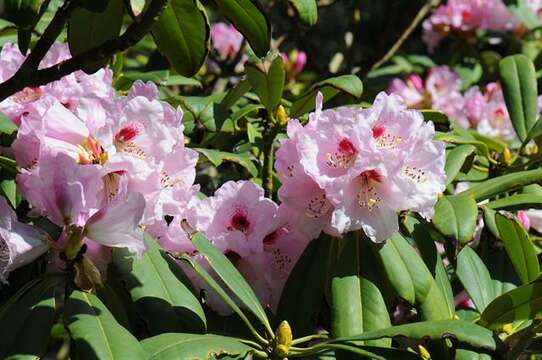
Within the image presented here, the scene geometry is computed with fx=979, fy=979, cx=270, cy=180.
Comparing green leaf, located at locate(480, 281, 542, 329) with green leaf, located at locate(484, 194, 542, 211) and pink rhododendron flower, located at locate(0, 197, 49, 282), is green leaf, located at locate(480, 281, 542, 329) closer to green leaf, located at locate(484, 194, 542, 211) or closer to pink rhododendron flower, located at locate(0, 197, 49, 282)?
green leaf, located at locate(484, 194, 542, 211)

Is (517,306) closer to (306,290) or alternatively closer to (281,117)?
(306,290)

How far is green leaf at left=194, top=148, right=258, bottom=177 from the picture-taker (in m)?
1.41

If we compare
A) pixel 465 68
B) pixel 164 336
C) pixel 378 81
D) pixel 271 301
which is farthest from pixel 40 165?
pixel 465 68

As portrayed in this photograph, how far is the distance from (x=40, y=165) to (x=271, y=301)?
39cm

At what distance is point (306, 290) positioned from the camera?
1.27 metres

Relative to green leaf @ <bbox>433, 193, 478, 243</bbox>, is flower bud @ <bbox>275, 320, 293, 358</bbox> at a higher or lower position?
lower

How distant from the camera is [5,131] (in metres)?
1.25

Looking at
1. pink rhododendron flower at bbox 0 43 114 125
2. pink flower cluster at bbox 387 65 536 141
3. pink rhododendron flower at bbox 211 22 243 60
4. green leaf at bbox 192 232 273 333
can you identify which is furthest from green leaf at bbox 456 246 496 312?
pink rhododendron flower at bbox 211 22 243 60

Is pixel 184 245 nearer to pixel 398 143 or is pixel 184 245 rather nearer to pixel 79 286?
pixel 79 286

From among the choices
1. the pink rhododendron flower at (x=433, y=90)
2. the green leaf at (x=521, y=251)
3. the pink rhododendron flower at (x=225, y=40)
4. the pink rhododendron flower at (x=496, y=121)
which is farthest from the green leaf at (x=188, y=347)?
the pink rhododendron flower at (x=225, y=40)

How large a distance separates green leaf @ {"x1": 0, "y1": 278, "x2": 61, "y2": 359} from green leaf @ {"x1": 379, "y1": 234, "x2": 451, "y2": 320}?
1.37 feet

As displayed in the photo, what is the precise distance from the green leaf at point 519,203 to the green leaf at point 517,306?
0.20 metres

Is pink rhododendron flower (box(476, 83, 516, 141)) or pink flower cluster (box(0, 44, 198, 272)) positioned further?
pink rhododendron flower (box(476, 83, 516, 141))

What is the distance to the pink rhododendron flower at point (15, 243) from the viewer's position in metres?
1.13
